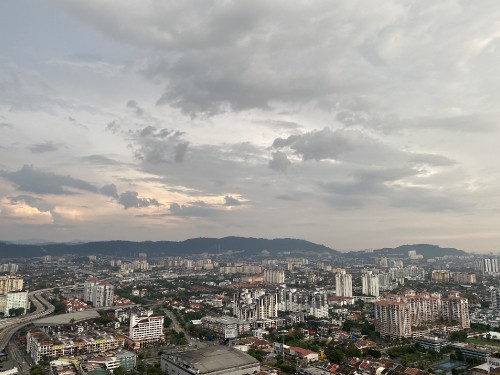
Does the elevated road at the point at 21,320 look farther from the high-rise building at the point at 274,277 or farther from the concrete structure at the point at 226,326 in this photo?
the high-rise building at the point at 274,277

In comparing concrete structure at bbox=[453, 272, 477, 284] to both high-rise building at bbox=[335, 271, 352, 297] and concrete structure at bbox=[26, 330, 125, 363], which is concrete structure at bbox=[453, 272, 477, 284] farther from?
concrete structure at bbox=[26, 330, 125, 363]

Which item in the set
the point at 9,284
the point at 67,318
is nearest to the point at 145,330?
the point at 67,318

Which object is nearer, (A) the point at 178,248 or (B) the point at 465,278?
(B) the point at 465,278

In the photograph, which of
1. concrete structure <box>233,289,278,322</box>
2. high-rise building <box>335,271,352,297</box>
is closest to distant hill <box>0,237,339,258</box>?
high-rise building <box>335,271,352,297</box>

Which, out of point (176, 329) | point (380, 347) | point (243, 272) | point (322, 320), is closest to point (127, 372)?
point (176, 329)

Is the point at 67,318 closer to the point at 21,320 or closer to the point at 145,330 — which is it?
the point at 21,320

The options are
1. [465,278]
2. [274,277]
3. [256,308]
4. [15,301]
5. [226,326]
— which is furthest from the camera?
[274,277]
